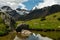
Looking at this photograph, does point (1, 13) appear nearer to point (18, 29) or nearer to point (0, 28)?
point (18, 29)

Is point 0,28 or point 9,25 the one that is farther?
point 9,25

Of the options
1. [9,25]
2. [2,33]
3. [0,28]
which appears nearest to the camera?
[2,33]

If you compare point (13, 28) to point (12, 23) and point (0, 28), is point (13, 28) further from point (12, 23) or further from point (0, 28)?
point (0, 28)

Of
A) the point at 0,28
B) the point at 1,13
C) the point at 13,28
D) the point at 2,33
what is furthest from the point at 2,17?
the point at 2,33

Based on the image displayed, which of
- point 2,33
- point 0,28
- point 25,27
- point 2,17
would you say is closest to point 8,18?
point 2,17

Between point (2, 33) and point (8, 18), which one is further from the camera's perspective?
point (8, 18)

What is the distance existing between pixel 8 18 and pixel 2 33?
2353 centimetres

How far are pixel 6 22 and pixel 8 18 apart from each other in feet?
10.3

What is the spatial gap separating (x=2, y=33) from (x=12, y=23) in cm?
2410

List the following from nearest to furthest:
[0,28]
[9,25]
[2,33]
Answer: [2,33]
[0,28]
[9,25]

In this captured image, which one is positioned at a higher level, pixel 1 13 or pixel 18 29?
pixel 1 13

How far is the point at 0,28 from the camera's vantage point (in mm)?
69375

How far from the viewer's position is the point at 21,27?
274 ft

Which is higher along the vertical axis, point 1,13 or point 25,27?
point 1,13
